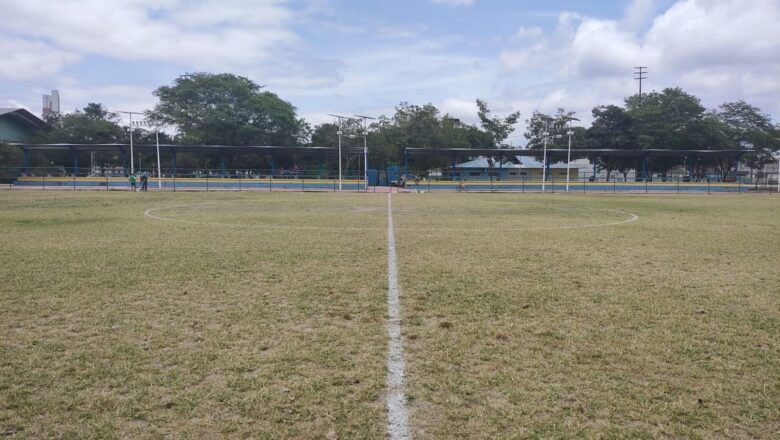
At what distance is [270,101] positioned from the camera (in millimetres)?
66000

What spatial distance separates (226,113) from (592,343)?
65.7 metres

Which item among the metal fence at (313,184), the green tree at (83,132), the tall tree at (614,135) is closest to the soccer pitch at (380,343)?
the metal fence at (313,184)

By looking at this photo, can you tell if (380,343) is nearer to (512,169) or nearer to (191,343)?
(191,343)

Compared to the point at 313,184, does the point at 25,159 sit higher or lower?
higher

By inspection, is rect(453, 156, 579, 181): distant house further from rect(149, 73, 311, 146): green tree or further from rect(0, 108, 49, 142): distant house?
rect(0, 108, 49, 142): distant house

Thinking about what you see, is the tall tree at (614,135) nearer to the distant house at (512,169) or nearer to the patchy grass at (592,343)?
the distant house at (512,169)

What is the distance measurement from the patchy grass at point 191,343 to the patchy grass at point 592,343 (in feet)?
1.65

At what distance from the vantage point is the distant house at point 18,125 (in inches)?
2365

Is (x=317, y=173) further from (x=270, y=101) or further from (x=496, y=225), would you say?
(x=496, y=225)

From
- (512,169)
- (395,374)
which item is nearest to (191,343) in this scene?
(395,374)

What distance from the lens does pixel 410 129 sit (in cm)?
6875

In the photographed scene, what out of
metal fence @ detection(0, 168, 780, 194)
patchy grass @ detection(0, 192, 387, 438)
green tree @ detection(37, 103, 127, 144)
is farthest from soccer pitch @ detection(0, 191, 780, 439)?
green tree @ detection(37, 103, 127, 144)

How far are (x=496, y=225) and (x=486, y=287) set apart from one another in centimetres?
809

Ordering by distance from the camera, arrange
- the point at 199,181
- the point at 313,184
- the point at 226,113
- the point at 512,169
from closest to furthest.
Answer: the point at 313,184, the point at 199,181, the point at 512,169, the point at 226,113
